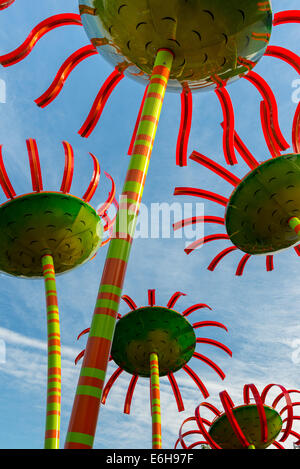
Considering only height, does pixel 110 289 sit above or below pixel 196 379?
below

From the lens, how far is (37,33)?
5582 mm

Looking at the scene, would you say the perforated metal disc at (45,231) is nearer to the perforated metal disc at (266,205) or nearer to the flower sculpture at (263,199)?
the flower sculpture at (263,199)

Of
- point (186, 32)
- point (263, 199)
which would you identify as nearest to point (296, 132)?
point (263, 199)

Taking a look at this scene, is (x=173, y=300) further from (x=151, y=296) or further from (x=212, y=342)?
(x=212, y=342)

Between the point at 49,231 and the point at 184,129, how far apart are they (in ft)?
11.1

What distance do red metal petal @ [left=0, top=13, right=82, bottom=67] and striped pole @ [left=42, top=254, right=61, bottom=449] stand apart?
4.11 metres

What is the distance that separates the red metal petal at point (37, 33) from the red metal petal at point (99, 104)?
43.4 inches

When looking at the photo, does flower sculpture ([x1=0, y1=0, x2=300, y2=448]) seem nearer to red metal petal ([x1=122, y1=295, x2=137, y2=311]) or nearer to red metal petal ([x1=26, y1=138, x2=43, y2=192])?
red metal petal ([x1=26, y1=138, x2=43, y2=192])

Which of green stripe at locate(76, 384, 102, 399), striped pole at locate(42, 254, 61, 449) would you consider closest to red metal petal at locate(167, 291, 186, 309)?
striped pole at locate(42, 254, 61, 449)

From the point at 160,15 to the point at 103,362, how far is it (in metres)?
3.86

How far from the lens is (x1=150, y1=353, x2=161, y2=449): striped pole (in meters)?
9.14

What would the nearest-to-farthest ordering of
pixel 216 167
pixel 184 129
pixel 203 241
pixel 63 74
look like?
1. pixel 63 74
2. pixel 184 129
3. pixel 216 167
4. pixel 203 241

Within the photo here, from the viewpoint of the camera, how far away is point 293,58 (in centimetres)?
579

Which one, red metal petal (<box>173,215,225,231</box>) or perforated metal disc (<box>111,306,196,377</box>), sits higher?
red metal petal (<box>173,215,225,231</box>)
